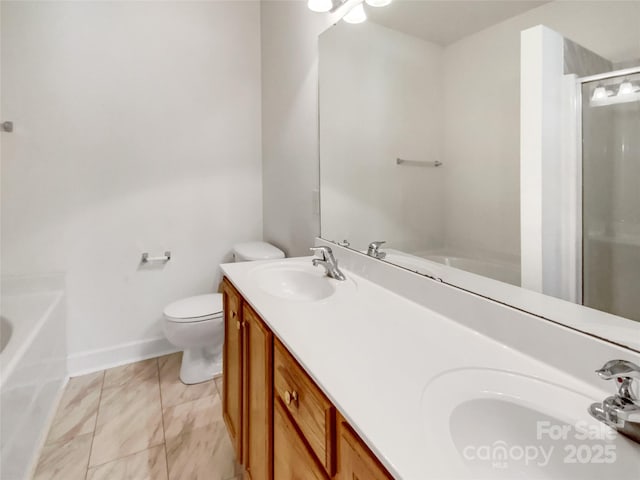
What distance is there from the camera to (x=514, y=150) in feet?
2.74

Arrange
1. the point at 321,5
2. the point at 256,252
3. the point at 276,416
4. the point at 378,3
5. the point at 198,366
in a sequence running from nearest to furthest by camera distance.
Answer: the point at 276,416
the point at 378,3
the point at 321,5
the point at 198,366
the point at 256,252

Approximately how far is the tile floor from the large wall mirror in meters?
1.24

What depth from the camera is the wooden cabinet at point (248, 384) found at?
968 mm

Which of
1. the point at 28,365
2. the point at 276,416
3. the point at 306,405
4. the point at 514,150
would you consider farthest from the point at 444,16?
the point at 28,365

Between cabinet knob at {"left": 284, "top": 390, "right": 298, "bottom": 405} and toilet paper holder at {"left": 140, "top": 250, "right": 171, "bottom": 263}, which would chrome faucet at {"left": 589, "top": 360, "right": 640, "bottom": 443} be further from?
toilet paper holder at {"left": 140, "top": 250, "right": 171, "bottom": 263}

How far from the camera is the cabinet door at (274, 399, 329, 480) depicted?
2.31ft

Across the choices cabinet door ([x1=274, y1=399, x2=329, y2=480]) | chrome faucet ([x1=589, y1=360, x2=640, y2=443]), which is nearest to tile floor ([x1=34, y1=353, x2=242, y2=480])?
cabinet door ([x1=274, y1=399, x2=329, y2=480])

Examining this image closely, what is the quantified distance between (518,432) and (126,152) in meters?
2.49

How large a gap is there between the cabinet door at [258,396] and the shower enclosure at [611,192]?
81 cm

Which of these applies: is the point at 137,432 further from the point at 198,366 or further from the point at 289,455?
the point at 289,455

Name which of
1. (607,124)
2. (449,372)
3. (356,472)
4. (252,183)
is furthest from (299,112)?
(356,472)

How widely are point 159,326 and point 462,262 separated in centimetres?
221

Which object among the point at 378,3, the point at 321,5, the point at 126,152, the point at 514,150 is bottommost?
the point at 514,150

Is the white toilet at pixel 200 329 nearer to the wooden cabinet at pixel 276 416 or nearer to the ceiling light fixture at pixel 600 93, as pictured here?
the wooden cabinet at pixel 276 416
